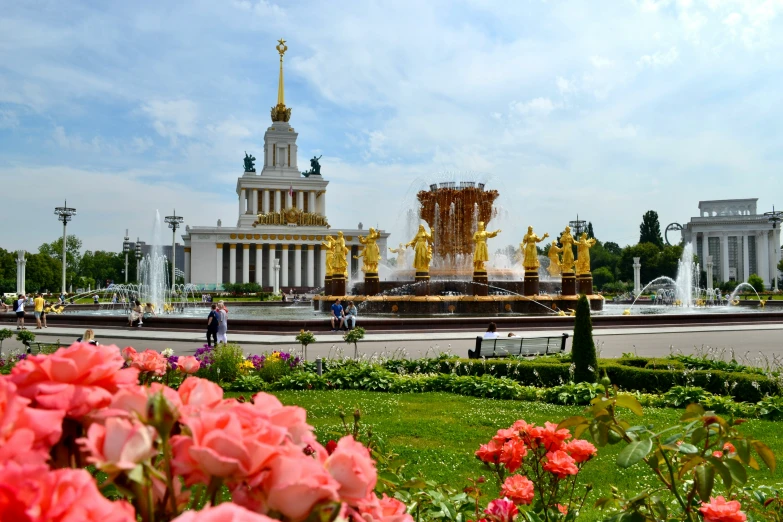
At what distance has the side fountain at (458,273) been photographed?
24547 millimetres

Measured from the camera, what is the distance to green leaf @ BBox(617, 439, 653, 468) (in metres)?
1.87

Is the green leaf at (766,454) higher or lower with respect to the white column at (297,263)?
lower

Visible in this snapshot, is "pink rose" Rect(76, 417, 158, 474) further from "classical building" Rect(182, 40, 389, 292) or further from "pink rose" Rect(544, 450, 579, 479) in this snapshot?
"classical building" Rect(182, 40, 389, 292)

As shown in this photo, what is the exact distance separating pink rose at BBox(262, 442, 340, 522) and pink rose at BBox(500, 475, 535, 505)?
1657 mm

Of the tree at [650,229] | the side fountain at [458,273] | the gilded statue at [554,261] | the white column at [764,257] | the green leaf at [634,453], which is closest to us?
the green leaf at [634,453]

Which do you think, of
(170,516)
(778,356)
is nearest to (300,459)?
(170,516)

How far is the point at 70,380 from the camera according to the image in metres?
1.15

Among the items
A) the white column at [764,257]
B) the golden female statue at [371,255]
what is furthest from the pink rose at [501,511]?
the white column at [764,257]

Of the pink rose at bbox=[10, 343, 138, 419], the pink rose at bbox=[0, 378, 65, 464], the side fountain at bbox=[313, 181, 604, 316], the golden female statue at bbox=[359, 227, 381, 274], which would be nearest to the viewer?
the pink rose at bbox=[0, 378, 65, 464]

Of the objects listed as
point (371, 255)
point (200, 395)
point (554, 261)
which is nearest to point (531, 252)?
point (371, 255)

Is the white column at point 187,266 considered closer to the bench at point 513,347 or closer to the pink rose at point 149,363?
the bench at point 513,347

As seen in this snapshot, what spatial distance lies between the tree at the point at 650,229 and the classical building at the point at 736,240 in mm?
11402

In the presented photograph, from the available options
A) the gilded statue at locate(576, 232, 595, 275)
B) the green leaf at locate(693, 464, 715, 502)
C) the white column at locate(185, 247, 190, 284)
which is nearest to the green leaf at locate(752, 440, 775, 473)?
the green leaf at locate(693, 464, 715, 502)

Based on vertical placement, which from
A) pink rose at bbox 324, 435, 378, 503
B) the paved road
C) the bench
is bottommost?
the paved road
